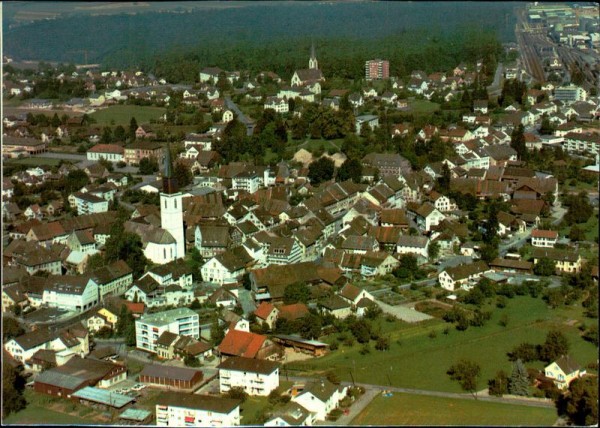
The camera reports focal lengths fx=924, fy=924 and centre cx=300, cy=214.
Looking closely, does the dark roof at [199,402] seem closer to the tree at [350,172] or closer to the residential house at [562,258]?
the residential house at [562,258]

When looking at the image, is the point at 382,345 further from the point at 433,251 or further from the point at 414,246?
the point at 414,246

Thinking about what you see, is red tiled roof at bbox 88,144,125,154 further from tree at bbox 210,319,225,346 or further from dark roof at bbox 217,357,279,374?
dark roof at bbox 217,357,279,374

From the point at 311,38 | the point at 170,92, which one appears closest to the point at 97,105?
the point at 170,92

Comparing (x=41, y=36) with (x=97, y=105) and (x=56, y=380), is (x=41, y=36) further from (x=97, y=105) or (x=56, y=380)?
(x=56, y=380)

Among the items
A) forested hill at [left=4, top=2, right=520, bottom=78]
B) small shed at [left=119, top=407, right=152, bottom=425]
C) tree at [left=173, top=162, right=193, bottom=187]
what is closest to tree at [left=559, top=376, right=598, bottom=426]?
small shed at [left=119, top=407, right=152, bottom=425]

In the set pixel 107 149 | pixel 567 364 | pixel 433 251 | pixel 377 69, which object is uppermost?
pixel 377 69

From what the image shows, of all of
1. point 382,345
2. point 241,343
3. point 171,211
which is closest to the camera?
point 241,343

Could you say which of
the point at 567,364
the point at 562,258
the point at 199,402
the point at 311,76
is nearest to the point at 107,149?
the point at 311,76
